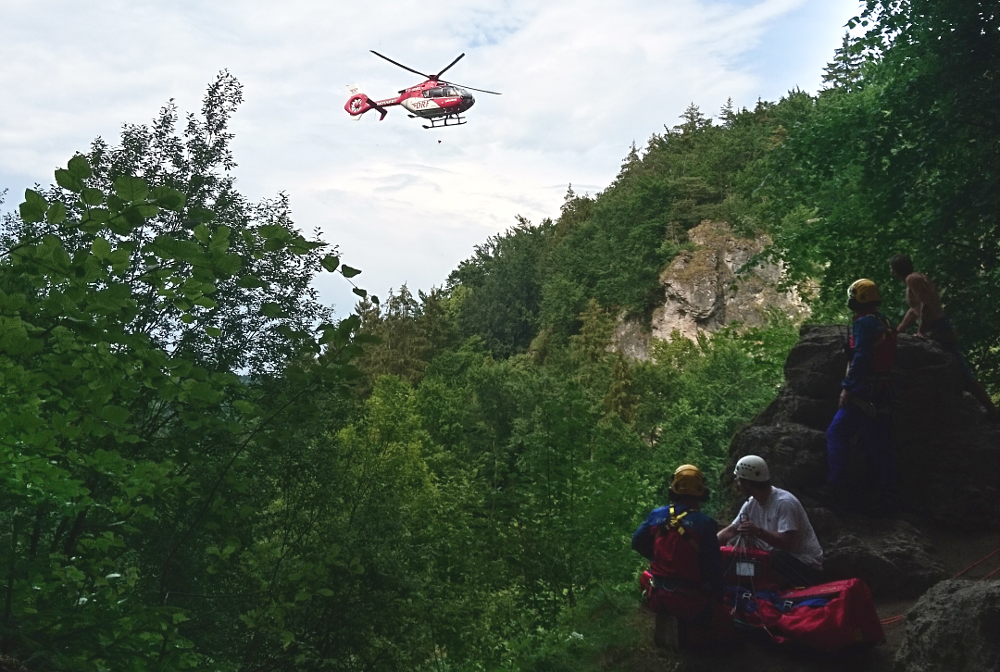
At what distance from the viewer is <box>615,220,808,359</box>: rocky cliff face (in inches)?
2633

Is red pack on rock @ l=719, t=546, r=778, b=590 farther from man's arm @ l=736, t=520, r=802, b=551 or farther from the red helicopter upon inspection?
the red helicopter

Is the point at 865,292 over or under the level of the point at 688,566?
over

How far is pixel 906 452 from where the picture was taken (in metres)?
9.03

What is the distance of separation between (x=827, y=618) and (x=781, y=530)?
0.84m

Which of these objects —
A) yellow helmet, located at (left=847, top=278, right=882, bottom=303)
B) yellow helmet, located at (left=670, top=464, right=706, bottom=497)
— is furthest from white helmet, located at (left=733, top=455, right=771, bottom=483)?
yellow helmet, located at (left=847, top=278, right=882, bottom=303)

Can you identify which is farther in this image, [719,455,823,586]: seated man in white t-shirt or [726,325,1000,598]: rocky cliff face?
[726,325,1000,598]: rocky cliff face

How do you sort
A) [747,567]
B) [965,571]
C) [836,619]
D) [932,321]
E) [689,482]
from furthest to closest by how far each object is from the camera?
[932,321] → [965,571] → [747,567] → [689,482] → [836,619]

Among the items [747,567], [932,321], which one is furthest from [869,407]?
[747,567]

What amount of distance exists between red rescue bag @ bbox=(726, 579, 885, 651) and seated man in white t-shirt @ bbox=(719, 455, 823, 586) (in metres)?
0.41

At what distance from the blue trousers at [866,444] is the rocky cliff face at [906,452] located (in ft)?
0.72

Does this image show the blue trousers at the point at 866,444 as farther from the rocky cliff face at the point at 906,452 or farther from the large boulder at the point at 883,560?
the large boulder at the point at 883,560

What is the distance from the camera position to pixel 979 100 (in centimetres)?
1203

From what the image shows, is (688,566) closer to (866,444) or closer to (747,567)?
(747,567)

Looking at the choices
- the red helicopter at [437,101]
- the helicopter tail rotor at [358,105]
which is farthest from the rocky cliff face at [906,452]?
the helicopter tail rotor at [358,105]
